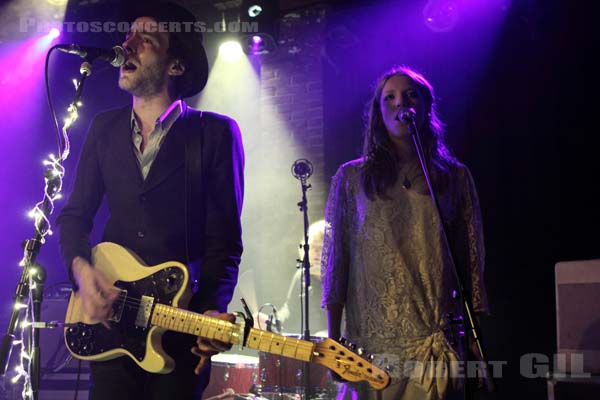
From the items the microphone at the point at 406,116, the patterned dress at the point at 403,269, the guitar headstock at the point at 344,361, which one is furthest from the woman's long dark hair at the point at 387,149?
the guitar headstock at the point at 344,361

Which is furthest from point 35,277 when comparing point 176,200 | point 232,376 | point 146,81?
point 232,376

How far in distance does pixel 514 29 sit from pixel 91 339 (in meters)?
5.81

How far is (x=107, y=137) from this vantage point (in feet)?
8.77

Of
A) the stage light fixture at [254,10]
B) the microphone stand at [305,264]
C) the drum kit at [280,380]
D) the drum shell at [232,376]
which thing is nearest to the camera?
the microphone stand at [305,264]

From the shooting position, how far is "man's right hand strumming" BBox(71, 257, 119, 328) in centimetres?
224

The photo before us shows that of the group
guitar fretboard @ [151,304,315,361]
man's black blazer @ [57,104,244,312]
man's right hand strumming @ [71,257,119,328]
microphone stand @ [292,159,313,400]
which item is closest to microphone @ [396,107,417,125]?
man's black blazer @ [57,104,244,312]

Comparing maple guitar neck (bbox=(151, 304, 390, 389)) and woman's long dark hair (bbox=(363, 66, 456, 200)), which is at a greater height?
woman's long dark hair (bbox=(363, 66, 456, 200))

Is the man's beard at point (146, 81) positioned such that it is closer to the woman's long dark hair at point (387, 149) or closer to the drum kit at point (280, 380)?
the woman's long dark hair at point (387, 149)

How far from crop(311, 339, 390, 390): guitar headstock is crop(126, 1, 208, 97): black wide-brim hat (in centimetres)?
148

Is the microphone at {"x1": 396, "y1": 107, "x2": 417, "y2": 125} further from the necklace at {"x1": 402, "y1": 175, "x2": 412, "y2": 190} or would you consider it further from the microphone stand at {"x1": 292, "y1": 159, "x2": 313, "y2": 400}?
the microphone stand at {"x1": 292, "y1": 159, "x2": 313, "y2": 400}

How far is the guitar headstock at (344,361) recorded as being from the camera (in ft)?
6.88

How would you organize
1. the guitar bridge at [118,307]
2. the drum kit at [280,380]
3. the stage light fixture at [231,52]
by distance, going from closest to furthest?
the guitar bridge at [118,307] < the drum kit at [280,380] < the stage light fixture at [231,52]

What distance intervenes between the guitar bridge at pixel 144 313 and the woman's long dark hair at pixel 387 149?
1.08 meters

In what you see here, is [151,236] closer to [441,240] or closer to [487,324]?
[441,240]
